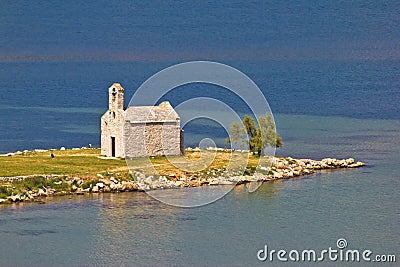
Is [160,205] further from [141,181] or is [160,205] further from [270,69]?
[270,69]

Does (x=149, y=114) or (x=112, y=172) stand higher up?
(x=149, y=114)

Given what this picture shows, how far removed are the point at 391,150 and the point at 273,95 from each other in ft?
161

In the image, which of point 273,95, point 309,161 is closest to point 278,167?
point 309,161

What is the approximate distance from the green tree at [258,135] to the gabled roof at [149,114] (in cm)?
572

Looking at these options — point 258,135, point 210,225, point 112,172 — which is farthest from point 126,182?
point 258,135

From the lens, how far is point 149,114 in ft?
191

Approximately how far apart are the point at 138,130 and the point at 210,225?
11.8 m

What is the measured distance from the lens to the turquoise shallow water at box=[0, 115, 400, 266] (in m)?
42.5

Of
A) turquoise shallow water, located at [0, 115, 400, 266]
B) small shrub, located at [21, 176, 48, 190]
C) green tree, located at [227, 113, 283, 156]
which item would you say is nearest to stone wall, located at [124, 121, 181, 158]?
green tree, located at [227, 113, 283, 156]

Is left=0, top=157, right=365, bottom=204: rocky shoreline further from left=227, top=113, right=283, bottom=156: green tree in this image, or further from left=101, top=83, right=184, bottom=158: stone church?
left=101, top=83, right=184, bottom=158: stone church

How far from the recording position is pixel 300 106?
355 feet

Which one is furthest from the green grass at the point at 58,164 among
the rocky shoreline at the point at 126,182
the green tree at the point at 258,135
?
the green tree at the point at 258,135

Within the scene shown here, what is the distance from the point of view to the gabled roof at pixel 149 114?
57656mm

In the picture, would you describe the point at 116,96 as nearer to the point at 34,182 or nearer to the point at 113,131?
the point at 113,131
